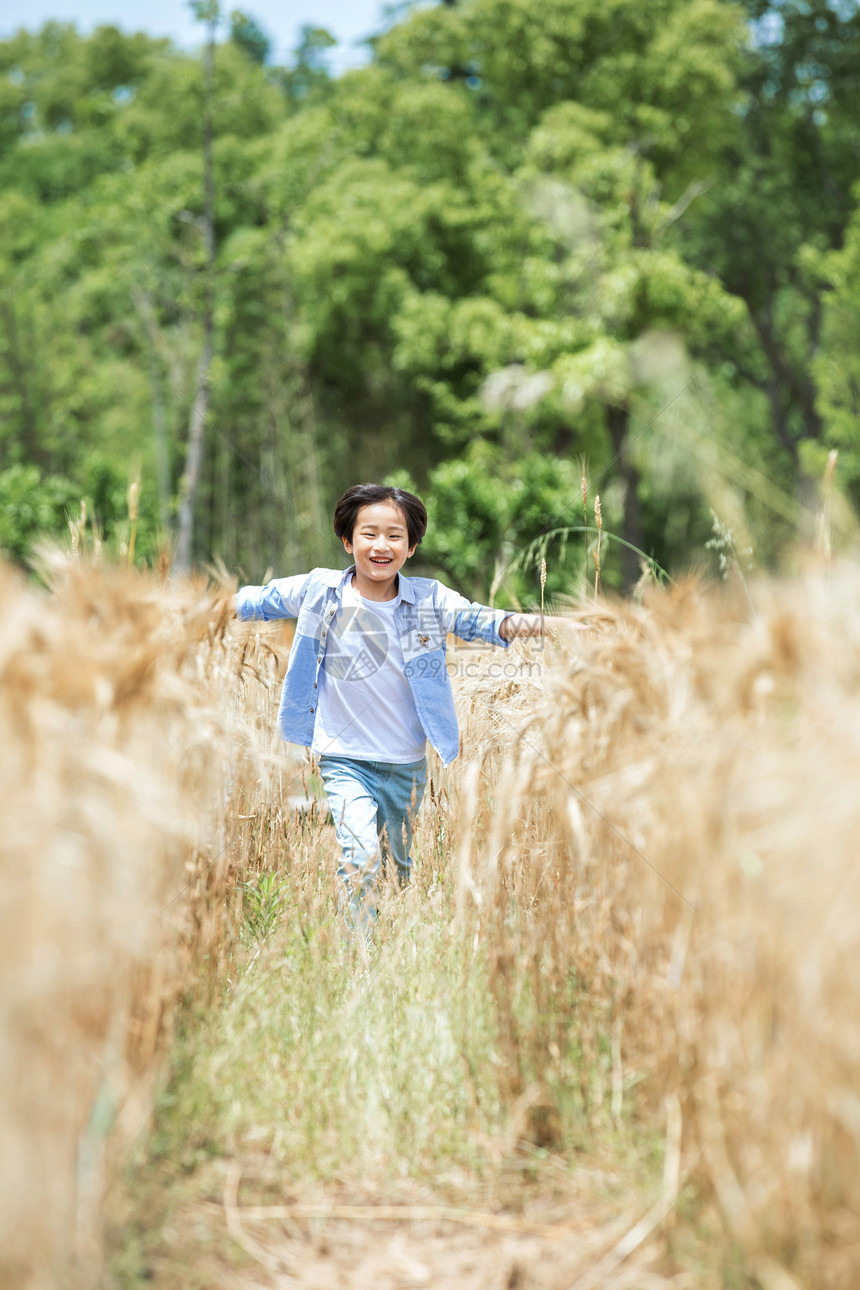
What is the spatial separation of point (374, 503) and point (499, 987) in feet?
5.25

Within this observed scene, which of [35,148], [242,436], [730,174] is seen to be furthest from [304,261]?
[35,148]

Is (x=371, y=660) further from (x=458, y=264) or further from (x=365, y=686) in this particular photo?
(x=458, y=264)

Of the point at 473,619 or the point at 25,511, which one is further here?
the point at 25,511

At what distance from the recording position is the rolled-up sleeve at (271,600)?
302 centimetres

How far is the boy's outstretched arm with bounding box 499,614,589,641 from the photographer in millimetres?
2369

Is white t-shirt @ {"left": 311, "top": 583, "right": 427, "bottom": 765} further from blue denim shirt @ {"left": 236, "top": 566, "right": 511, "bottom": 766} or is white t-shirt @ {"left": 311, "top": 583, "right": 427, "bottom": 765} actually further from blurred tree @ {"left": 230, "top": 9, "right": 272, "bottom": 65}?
blurred tree @ {"left": 230, "top": 9, "right": 272, "bottom": 65}

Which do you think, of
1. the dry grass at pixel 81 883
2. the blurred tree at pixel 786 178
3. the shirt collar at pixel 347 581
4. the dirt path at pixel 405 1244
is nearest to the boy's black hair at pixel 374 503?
the shirt collar at pixel 347 581

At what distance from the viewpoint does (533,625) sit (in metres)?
2.71

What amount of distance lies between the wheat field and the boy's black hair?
0.75 metres

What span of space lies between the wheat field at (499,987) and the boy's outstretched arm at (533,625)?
3.7 inches

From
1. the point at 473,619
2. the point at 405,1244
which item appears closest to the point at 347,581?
the point at 473,619

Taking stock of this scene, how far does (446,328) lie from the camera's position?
1562 cm

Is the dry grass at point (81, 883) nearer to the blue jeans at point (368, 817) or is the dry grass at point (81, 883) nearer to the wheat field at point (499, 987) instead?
the wheat field at point (499, 987)

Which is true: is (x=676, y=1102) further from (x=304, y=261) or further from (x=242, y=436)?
(x=242, y=436)
